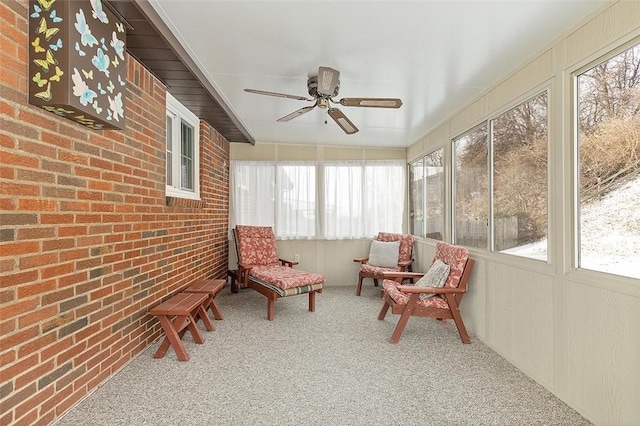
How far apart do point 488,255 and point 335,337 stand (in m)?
1.58

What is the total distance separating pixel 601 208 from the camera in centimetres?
188

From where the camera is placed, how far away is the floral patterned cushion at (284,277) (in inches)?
143

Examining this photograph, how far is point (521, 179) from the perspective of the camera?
2.62 m

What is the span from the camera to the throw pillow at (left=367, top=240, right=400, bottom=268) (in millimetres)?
4805

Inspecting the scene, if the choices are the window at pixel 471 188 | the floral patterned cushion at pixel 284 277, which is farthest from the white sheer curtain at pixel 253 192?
the window at pixel 471 188

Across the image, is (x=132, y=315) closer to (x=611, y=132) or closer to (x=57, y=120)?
(x=57, y=120)

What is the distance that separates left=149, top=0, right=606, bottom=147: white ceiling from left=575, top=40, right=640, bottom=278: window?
39cm

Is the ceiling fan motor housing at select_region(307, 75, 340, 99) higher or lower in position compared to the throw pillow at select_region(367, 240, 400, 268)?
higher

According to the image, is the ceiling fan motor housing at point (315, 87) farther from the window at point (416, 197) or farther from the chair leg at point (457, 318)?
the window at point (416, 197)

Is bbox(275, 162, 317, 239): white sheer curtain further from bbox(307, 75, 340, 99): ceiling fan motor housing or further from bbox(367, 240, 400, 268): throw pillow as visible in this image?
bbox(307, 75, 340, 99): ceiling fan motor housing

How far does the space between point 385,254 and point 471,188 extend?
5.83 feet

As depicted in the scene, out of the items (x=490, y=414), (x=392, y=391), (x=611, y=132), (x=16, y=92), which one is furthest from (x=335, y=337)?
(x=16, y=92)

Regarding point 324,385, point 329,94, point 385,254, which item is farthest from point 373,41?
point 385,254

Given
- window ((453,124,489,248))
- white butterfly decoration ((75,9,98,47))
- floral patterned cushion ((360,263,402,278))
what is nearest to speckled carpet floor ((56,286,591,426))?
window ((453,124,489,248))
